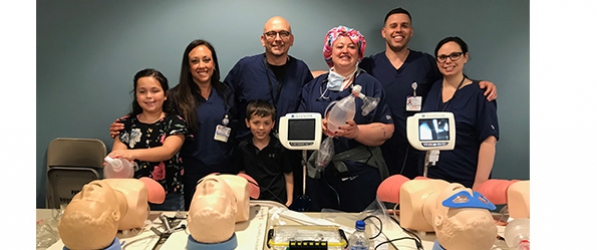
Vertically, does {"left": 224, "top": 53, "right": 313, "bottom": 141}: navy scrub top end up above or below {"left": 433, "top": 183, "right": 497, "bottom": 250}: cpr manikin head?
above

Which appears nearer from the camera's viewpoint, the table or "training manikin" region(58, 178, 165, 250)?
"training manikin" region(58, 178, 165, 250)

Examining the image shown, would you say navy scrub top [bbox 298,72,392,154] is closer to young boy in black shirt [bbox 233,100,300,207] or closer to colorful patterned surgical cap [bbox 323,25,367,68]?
colorful patterned surgical cap [bbox 323,25,367,68]

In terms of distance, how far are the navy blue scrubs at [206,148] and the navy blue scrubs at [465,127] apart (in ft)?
4.23

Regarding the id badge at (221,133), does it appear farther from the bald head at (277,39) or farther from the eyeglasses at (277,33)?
the eyeglasses at (277,33)

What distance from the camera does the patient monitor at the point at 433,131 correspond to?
1.91 metres

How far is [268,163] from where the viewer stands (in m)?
→ 2.32

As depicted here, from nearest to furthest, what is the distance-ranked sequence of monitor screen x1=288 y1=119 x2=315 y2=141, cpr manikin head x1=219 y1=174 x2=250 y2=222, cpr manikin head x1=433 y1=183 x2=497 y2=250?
cpr manikin head x1=433 y1=183 x2=497 y2=250 → cpr manikin head x1=219 y1=174 x2=250 y2=222 → monitor screen x1=288 y1=119 x2=315 y2=141

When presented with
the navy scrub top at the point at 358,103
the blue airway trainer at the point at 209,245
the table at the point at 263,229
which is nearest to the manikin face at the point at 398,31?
the navy scrub top at the point at 358,103

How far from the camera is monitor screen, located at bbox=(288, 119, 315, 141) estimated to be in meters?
2.01

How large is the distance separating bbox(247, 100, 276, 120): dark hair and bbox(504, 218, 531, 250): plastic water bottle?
1381 mm

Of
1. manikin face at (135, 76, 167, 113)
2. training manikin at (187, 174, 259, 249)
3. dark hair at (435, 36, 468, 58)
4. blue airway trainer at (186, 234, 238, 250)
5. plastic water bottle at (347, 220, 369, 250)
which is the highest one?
dark hair at (435, 36, 468, 58)

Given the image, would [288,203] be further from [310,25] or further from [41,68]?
[41,68]

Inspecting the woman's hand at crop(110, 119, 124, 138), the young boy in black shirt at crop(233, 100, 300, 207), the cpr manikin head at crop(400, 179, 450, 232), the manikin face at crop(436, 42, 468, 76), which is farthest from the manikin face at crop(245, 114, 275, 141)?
the manikin face at crop(436, 42, 468, 76)

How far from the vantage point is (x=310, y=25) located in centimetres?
234
